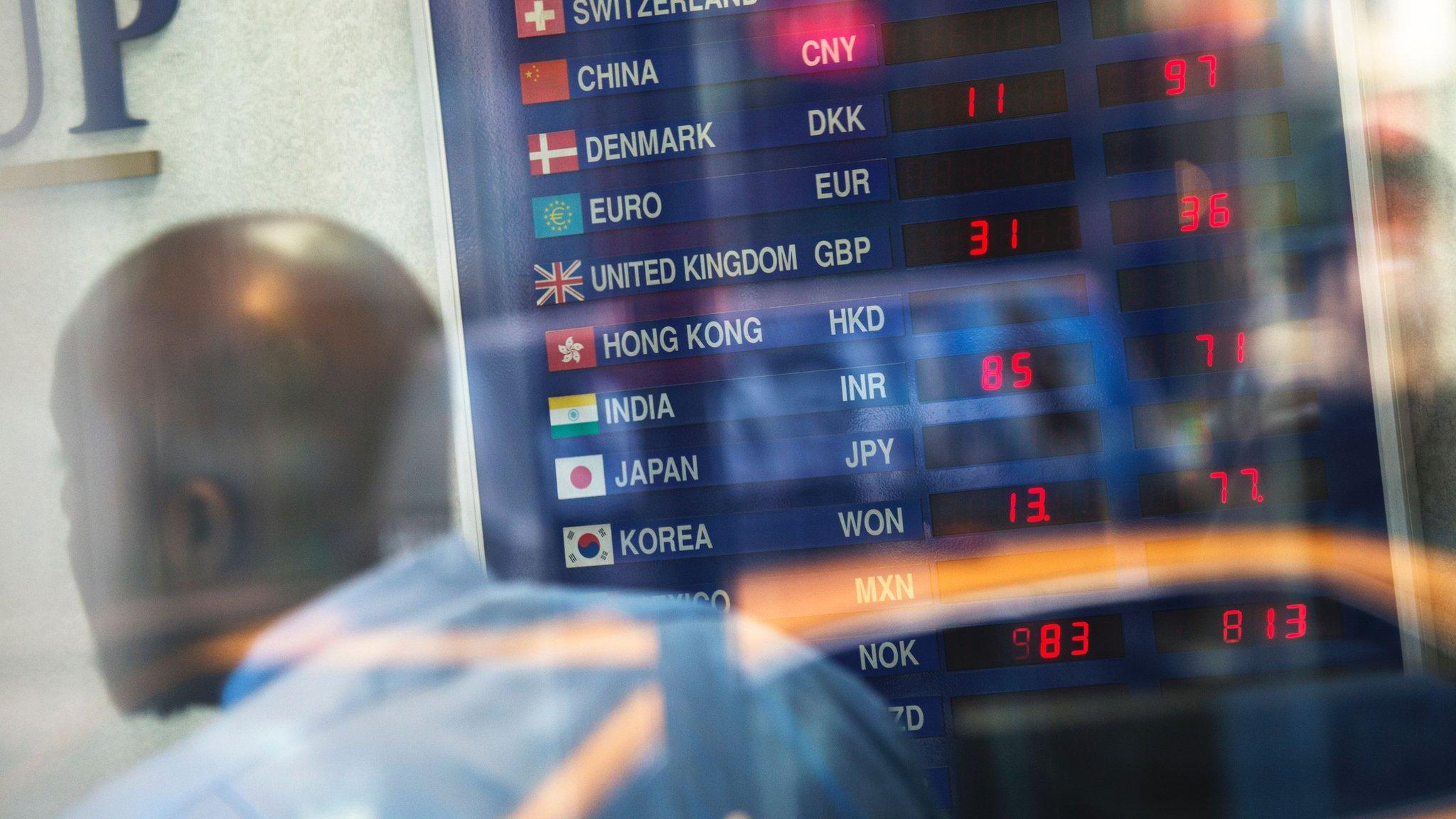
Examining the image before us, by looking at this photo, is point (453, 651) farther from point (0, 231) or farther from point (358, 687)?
point (0, 231)

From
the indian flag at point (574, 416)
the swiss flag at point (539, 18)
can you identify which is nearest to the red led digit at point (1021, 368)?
the indian flag at point (574, 416)

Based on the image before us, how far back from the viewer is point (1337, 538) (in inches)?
31.6

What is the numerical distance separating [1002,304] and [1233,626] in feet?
1.10

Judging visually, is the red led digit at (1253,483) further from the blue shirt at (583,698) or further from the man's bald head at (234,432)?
the man's bald head at (234,432)

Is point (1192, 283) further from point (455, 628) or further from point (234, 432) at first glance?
point (234, 432)

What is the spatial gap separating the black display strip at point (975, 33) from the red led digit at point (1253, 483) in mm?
399

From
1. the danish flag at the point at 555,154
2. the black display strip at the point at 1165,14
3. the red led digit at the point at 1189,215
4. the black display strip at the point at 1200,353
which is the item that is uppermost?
the black display strip at the point at 1165,14

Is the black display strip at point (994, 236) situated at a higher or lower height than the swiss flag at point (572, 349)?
higher

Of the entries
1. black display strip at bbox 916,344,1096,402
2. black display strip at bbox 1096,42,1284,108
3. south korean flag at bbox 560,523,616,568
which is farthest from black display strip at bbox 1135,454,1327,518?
south korean flag at bbox 560,523,616,568

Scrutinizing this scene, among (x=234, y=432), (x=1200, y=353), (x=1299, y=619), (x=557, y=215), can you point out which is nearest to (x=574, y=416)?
(x=557, y=215)

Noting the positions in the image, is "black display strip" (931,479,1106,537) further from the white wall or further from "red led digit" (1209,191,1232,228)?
the white wall

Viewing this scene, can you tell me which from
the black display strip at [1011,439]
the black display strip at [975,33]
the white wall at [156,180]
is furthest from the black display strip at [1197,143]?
the white wall at [156,180]

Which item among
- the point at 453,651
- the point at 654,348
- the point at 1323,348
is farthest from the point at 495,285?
the point at 1323,348

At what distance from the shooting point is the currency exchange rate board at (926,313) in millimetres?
806
